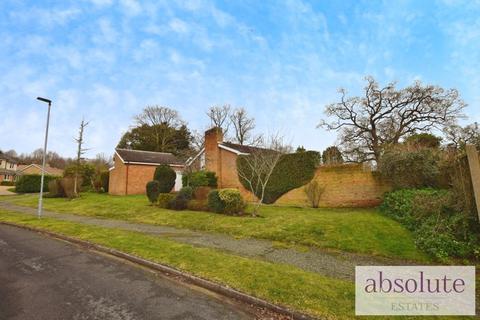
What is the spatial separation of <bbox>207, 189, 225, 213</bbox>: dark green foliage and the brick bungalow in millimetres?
13166

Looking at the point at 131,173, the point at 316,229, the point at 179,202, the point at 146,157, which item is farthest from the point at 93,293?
the point at 146,157

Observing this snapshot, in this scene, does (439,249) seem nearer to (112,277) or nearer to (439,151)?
(439,151)

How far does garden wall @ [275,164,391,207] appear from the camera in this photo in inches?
585

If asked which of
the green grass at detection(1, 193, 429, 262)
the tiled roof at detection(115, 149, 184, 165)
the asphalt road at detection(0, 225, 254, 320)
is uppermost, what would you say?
the tiled roof at detection(115, 149, 184, 165)

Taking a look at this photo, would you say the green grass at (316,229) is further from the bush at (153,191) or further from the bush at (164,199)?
the bush at (153,191)

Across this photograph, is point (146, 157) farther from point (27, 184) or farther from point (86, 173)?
point (27, 184)

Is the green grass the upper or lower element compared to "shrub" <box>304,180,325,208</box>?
lower

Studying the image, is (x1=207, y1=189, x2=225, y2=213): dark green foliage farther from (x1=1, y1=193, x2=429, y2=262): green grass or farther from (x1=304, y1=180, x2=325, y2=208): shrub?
(x1=304, y1=180, x2=325, y2=208): shrub

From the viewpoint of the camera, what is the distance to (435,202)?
328 inches

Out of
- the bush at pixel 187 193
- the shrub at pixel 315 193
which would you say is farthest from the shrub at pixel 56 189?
the shrub at pixel 315 193

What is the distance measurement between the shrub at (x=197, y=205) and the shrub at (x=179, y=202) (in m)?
0.32

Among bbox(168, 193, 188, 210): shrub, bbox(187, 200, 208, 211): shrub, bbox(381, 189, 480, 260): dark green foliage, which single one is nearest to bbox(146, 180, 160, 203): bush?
bbox(168, 193, 188, 210): shrub

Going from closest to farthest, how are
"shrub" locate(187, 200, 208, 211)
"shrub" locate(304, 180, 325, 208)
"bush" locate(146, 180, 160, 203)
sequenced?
"shrub" locate(187, 200, 208, 211), "shrub" locate(304, 180, 325, 208), "bush" locate(146, 180, 160, 203)

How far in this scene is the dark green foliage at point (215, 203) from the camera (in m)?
14.0
